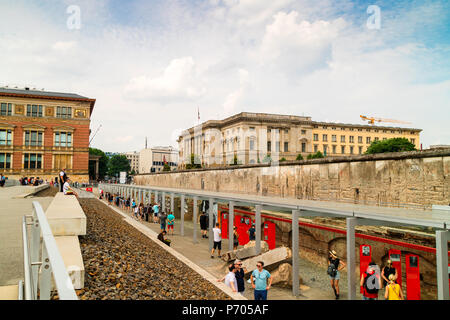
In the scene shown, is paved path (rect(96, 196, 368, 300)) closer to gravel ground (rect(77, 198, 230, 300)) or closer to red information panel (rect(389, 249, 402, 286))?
gravel ground (rect(77, 198, 230, 300))

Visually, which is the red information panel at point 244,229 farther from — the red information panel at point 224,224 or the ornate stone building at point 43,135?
the ornate stone building at point 43,135

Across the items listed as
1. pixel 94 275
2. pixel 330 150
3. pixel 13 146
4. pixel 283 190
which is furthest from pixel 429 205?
pixel 330 150

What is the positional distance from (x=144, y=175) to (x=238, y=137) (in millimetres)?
24568

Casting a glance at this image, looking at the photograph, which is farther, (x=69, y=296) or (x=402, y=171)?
(x=402, y=171)

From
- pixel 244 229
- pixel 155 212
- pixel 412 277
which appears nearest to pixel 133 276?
pixel 412 277

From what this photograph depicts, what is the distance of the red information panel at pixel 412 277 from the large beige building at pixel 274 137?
57136mm

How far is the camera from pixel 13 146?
197 ft

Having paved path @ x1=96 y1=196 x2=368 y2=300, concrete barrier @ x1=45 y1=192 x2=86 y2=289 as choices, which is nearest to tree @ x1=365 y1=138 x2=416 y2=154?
paved path @ x1=96 y1=196 x2=368 y2=300

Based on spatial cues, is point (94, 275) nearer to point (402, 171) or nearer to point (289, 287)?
point (289, 287)

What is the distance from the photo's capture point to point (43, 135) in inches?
2431

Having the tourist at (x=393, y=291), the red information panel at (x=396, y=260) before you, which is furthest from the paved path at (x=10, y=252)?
the red information panel at (x=396, y=260)

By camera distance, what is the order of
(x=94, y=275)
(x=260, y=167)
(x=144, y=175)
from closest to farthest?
(x=94, y=275), (x=260, y=167), (x=144, y=175)

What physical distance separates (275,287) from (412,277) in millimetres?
4231
